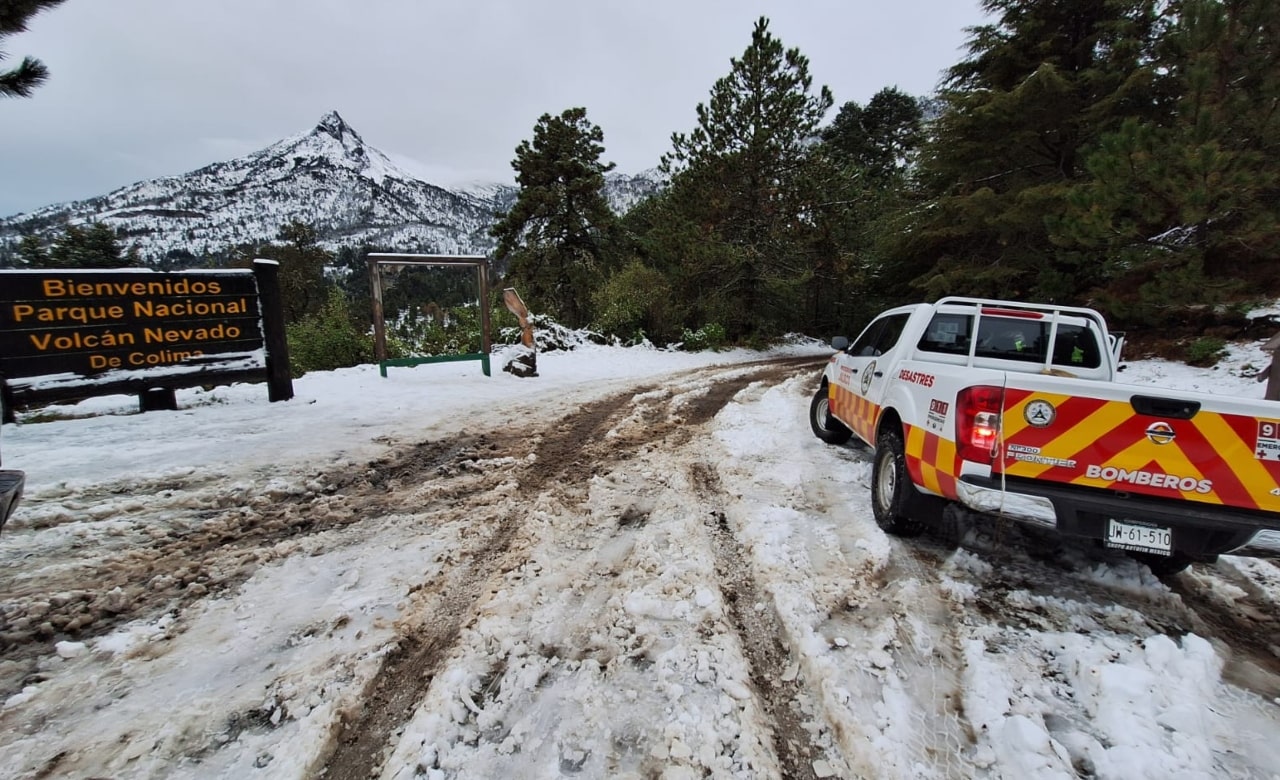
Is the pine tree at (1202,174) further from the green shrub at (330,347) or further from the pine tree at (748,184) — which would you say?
the green shrub at (330,347)

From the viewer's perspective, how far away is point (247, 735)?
6.34 feet

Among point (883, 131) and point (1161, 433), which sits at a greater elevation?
point (883, 131)

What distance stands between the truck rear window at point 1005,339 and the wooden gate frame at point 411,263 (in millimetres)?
7868

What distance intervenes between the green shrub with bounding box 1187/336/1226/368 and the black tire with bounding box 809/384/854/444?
7.90 m

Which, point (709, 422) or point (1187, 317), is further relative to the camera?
point (1187, 317)

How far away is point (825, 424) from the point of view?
20.4ft

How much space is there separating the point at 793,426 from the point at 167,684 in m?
6.31

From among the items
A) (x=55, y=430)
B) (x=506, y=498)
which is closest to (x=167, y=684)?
(x=506, y=498)

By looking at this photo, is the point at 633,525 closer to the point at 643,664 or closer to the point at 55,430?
the point at 643,664

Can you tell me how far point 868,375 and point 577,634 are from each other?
3.69 m

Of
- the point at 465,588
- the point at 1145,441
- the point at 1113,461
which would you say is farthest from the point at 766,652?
the point at 1145,441

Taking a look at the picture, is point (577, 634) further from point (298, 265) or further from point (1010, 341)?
point (298, 265)

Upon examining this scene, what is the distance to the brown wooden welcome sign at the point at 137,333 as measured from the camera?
5.35m

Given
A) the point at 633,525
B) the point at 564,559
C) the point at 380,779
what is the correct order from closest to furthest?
the point at 380,779 → the point at 564,559 → the point at 633,525
